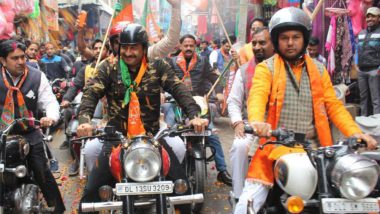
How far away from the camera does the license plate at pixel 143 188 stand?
2861mm

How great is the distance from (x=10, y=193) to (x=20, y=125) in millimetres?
704

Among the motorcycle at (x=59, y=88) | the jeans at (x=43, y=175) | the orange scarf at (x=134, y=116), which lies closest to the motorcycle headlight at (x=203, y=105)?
the orange scarf at (x=134, y=116)

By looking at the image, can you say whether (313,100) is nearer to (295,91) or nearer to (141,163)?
(295,91)

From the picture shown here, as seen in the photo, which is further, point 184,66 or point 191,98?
point 184,66

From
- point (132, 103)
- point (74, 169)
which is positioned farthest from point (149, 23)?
point (132, 103)

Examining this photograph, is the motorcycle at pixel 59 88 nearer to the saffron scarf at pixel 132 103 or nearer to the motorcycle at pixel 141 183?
the saffron scarf at pixel 132 103

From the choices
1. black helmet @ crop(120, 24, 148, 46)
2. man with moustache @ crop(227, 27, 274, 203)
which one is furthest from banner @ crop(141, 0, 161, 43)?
black helmet @ crop(120, 24, 148, 46)

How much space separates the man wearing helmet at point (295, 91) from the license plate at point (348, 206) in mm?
838

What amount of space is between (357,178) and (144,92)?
2179 millimetres

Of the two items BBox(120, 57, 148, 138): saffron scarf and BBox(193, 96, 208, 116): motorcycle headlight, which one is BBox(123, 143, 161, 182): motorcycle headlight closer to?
BBox(120, 57, 148, 138): saffron scarf

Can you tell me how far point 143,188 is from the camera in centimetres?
289

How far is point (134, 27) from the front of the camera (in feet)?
12.9

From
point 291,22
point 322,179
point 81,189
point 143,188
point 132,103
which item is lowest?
point 81,189

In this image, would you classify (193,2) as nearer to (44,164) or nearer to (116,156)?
(44,164)
